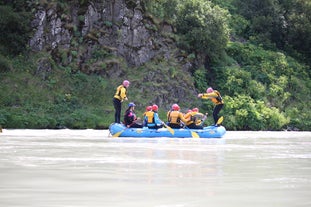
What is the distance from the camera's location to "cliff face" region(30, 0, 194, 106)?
142ft

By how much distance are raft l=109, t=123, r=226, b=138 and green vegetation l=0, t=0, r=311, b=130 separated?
9881 mm

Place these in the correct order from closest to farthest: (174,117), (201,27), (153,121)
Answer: (153,121), (174,117), (201,27)

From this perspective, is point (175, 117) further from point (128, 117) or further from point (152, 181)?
point (152, 181)

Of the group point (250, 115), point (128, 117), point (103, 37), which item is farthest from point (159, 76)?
point (128, 117)

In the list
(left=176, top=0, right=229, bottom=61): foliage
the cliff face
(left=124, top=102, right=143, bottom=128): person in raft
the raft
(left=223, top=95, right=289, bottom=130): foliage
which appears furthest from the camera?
(left=176, top=0, right=229, bottom=61): foliage

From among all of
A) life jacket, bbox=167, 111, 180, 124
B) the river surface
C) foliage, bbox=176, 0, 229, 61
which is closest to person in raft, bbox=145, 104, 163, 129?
life jacket, bbox=167, 111, 180, 124

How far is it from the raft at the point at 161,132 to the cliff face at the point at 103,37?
572 inches

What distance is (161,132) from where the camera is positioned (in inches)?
1113

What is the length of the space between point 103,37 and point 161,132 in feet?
58.0

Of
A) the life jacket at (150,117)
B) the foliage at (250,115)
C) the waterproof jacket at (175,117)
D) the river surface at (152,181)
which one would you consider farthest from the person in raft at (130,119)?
the foliage at (250,115)

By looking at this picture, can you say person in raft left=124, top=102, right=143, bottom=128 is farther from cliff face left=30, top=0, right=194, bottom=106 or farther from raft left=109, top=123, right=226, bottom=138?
cliff face left=30, top=0, right=194, bottom=106

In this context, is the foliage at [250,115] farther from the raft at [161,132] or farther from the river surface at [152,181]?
the river surface at [152,181]

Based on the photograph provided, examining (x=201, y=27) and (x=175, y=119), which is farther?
(x=201, y=27)

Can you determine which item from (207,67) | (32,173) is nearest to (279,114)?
(207,67)
